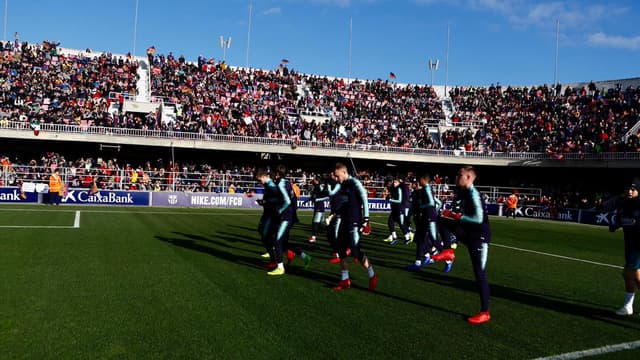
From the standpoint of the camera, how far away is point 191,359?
5367 millimetres

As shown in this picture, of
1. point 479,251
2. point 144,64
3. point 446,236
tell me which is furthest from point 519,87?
point 479,251

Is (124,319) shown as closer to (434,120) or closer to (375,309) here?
(375,309)

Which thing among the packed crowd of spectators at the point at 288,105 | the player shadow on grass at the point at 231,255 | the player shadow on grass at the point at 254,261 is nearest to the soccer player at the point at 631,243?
the player shadow on grass at the point at 254,261

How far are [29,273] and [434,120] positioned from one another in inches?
1608

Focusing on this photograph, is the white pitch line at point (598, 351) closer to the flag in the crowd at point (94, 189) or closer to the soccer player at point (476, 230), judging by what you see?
the soccer player at point (476, 230)

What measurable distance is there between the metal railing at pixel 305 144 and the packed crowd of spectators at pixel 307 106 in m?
0.78

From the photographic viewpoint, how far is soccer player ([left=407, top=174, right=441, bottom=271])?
1169cm

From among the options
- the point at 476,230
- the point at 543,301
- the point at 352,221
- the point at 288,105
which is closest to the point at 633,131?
the point at 288,105

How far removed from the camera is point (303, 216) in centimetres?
2680

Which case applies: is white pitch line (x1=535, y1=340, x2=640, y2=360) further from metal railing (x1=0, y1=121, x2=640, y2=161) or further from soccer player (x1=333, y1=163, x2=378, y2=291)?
metal railing (x1=0, y1=121, x2=640, y2=161)

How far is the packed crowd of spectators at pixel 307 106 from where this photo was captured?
35434 mm

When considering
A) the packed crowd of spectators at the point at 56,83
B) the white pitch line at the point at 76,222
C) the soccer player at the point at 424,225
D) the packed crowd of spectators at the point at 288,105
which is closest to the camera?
the soccer player at the point at 424,225

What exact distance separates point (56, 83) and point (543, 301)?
3529 cm

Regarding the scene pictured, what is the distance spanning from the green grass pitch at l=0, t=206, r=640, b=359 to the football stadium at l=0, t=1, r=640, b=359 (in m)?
0.05
